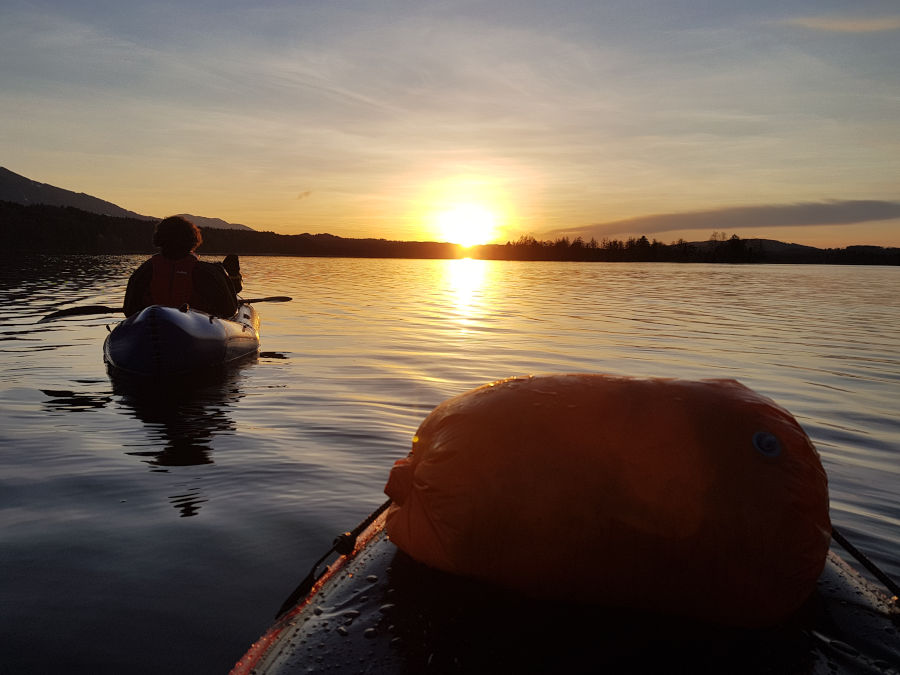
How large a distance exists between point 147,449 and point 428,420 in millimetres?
4192

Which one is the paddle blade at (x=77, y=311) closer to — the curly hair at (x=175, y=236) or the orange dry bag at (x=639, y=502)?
the curly hair at (x=175, y=236)

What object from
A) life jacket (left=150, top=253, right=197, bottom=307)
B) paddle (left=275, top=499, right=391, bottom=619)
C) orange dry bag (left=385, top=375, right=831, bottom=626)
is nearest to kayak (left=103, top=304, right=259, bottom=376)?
life jacket (left=150, top=253, right=197, bottom=307)

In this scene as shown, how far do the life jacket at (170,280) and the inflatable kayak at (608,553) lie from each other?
7.86m

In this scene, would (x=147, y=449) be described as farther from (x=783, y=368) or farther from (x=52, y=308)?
(x=52, y=308)

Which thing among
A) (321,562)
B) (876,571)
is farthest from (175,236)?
(876,571)

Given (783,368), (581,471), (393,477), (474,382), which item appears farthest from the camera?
(783,368)

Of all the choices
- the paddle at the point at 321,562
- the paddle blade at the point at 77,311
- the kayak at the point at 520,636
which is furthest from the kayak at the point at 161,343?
the kayak at the point at 520,636

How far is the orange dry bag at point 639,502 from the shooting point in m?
2.19

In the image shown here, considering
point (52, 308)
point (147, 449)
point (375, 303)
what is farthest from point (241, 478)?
point (375, 303)

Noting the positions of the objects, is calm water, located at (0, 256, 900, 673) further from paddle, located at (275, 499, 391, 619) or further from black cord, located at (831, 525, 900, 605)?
black cord, located at (831, 525, 900, 605)

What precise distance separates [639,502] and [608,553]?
0.76 ft

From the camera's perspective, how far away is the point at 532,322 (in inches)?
715

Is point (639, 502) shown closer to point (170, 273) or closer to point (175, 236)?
point (175, 236)

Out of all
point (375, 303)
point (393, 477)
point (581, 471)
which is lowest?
point (375, 303)
